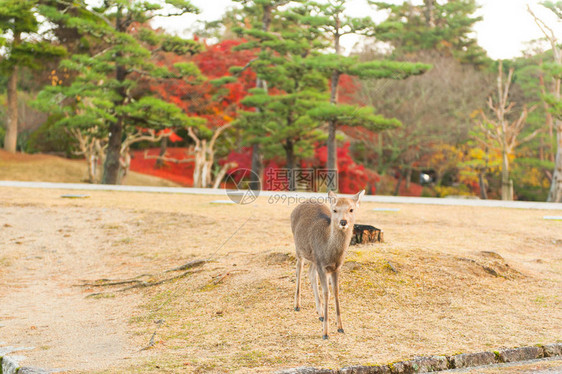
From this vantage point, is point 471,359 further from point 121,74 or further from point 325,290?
point 121,74

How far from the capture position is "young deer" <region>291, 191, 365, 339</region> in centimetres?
492

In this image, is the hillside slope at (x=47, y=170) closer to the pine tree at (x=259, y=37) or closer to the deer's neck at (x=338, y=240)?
the pine tree at (x=259, y=37)

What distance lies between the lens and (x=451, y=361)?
197 inches

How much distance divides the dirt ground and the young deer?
1.62 feet

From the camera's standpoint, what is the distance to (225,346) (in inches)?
212

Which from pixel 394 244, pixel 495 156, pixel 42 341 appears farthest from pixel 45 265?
pixel 495 156

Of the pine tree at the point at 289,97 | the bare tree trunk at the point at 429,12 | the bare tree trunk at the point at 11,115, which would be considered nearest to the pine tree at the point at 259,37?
the pine tree at the point at 289,97

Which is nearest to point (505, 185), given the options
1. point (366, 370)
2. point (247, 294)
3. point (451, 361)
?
point (247, 294)

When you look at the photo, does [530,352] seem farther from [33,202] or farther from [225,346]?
[33,202]

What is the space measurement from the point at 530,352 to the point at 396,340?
3.75 ft

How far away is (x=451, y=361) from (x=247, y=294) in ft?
8.58

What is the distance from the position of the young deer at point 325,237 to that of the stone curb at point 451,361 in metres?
0.76

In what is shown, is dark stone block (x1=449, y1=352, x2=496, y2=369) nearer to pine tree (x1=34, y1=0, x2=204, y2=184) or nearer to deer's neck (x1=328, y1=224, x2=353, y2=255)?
deer's neck (x1=328, y1=224, x2=353, y2=255)

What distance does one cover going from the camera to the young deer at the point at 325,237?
194 inches
